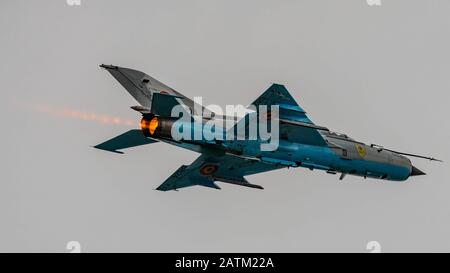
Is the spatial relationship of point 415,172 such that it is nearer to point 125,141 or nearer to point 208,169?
point 208,169

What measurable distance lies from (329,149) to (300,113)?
87.4 inches

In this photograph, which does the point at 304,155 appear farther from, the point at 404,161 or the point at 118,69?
the point at 118,69

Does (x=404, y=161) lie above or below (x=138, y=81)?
below

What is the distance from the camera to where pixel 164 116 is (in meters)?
28.8

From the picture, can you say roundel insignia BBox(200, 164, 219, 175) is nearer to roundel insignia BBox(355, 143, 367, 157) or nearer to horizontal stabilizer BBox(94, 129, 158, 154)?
horizontal stabilizer BBox(94, 129, 158, 154)

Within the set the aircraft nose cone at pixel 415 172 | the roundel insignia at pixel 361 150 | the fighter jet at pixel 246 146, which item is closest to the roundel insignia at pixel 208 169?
the fighter jet at pixel 246 146

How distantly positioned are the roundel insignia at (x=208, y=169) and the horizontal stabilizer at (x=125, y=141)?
284 centimetres

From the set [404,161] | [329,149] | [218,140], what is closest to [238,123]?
[218,140]

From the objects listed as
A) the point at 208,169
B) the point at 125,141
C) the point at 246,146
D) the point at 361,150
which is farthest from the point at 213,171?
the point at 361,150

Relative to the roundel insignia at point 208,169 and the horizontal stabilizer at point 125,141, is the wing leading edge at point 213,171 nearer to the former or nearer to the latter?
the roundel insignia at point 208,169

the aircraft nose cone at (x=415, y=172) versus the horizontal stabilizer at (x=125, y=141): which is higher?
the horizontal stabilizer at (x=125, y=141)

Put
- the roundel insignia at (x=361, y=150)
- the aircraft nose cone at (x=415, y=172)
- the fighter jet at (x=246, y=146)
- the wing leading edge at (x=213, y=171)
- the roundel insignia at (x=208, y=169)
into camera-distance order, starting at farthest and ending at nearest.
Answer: the aircraft nose cone at (x=415, y=172) → the roundel insignia at (x=208, y=169) → the wing leading edge at (x=213, y=171) → the roundel insignia at (x=361, y=150) → the fighter jet at (x=246, y=146)

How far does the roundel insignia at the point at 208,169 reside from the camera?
107ft

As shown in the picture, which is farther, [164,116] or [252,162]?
[252,162]
